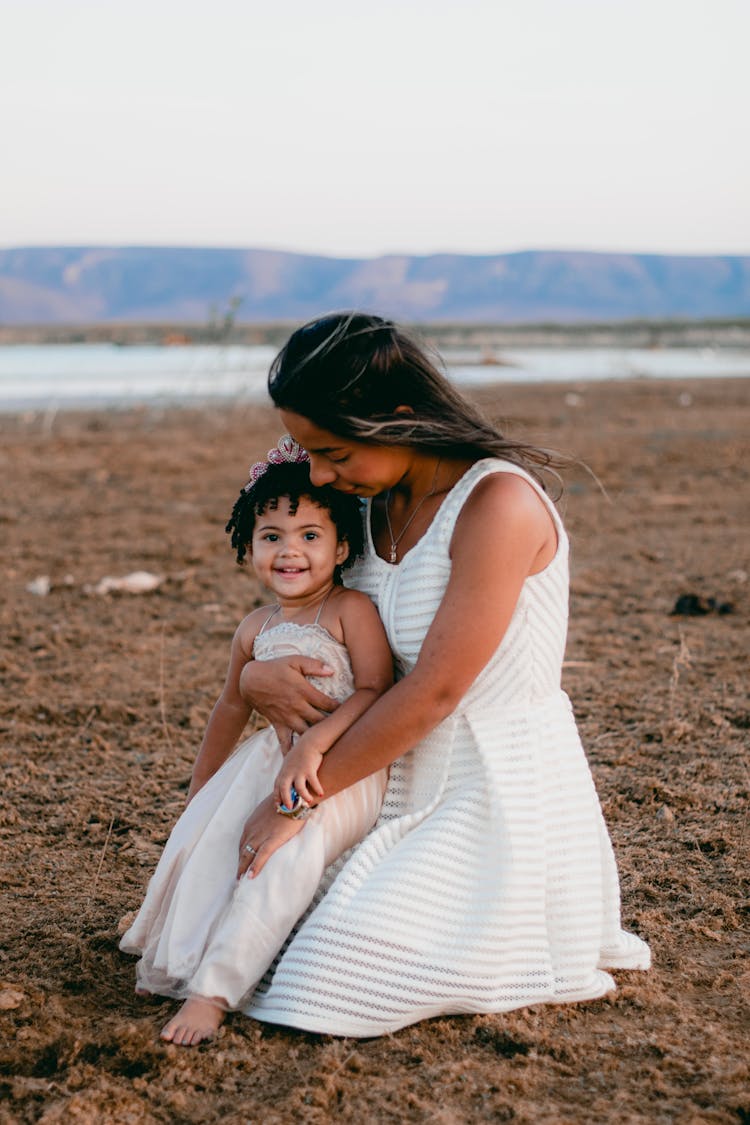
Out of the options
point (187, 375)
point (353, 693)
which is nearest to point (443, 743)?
point (353, 693)

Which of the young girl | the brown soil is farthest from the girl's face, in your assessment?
the brown soil

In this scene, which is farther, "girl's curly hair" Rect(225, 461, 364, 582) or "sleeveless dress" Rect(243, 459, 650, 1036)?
"girl's curly hair" Rect(225, 461, 364, 582)

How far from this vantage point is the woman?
7.41ft

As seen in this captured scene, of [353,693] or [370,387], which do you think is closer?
[370,387]

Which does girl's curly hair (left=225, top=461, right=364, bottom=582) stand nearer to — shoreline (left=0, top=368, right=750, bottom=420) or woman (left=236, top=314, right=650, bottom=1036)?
woman (left=236, top=314, right=650, bottom=1036)

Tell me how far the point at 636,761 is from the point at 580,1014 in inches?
59.0

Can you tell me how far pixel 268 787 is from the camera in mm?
2506

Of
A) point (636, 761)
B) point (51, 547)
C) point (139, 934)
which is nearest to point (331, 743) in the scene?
point (139, 934)

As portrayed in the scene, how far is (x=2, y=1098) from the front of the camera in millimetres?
2074

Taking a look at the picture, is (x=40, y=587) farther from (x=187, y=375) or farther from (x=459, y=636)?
(x=187, y=375)

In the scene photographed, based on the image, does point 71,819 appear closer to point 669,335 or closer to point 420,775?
point 420,775

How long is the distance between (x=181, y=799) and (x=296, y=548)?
138 centimetres

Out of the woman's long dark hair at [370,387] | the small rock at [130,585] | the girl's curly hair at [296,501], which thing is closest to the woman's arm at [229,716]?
the girl's curly hair at [296,501]

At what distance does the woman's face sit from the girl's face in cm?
11
